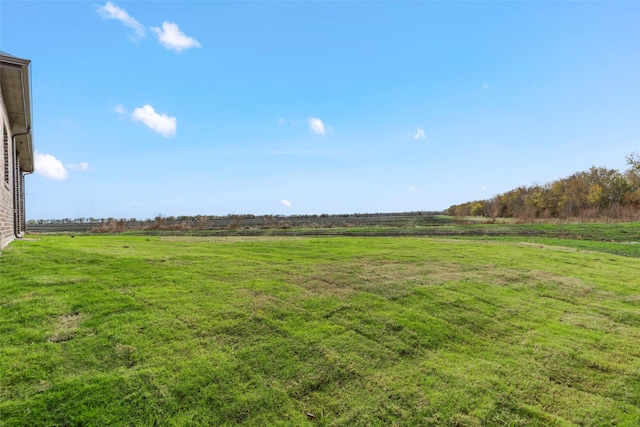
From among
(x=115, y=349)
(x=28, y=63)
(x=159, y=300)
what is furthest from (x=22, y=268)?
(x=28, y=63)

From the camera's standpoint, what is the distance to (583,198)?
45.5 meters

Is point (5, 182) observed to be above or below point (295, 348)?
above

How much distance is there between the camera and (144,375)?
132 inches

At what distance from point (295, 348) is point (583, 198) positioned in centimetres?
5453

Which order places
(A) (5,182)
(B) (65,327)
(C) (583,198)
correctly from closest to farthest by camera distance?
(B) (65,327)
(A) (5,182)
(C) (583,198)

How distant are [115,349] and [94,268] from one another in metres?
3.53

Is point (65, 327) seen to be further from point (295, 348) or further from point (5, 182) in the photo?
point (5, 182)

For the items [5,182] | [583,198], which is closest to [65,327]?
[5,182]

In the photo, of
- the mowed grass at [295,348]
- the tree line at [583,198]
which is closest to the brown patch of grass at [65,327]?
the mowed grass at [295,348]

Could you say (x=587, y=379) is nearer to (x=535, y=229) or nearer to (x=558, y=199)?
(x=535, y=229)

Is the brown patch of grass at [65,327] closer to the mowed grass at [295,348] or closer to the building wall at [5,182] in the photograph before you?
the mowed grass at [295,348]

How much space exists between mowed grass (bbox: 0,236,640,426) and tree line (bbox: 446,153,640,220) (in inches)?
1465

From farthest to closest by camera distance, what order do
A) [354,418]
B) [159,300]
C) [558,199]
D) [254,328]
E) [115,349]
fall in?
[558,199] < [159,300] < [254,328] < [115,349] < [354,418]

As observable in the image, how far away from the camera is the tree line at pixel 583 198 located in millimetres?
39284
